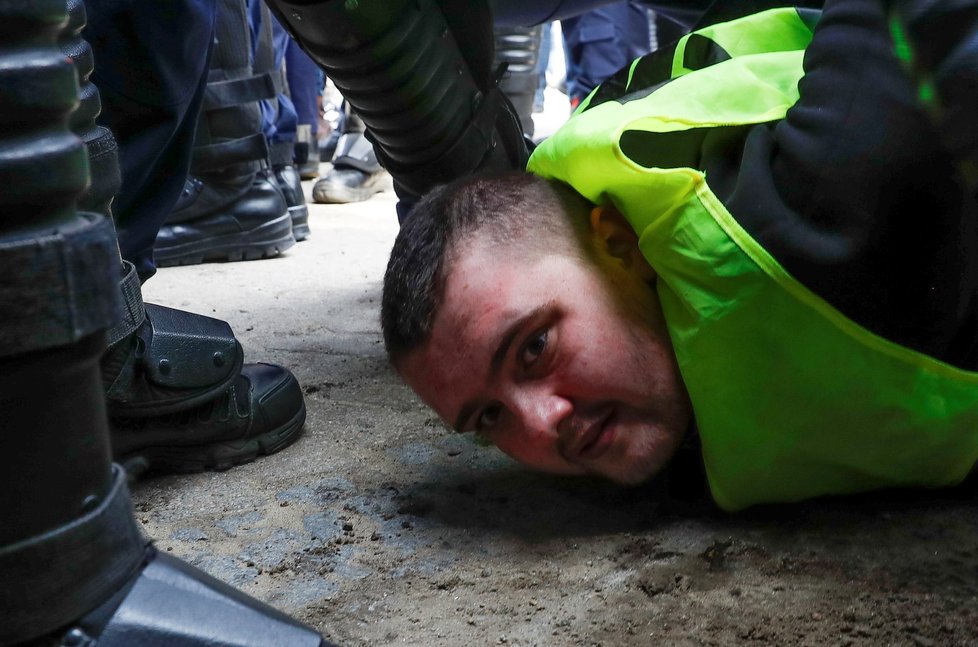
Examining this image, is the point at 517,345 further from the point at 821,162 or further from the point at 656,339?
the point at 821,162

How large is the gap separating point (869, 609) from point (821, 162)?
0.36 m

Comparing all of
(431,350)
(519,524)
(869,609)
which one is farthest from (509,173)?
(869,609)

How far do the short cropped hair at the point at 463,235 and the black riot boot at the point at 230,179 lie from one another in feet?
4.12

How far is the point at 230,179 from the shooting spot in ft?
7.79

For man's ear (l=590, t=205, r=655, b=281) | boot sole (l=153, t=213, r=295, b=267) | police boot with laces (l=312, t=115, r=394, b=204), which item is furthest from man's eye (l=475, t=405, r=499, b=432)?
police boot with laces (l=312, t=115, r=394, b=204)

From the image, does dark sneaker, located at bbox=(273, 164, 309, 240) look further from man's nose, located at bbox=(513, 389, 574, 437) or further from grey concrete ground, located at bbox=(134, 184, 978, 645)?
man's nose, located at bbox=(513, 389, 574, 437)

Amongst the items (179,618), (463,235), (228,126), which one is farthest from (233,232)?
(179,618)

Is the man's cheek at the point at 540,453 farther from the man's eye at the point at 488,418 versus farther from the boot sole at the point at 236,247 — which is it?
the boot sole at the point at 236,247

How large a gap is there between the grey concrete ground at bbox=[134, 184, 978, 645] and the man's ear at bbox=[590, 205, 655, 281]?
10.0 inches

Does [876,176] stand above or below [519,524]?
above

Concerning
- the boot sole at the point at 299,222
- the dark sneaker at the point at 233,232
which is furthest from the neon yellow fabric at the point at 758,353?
the boot sole at the point at 299,222

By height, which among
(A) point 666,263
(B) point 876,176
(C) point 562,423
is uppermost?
(B) point 876,176

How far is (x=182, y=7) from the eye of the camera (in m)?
1.19

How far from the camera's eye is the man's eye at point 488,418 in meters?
1.00
